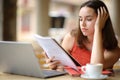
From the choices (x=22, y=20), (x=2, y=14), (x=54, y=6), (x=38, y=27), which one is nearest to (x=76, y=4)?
(x=54, y=6)

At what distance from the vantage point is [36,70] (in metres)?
1.72

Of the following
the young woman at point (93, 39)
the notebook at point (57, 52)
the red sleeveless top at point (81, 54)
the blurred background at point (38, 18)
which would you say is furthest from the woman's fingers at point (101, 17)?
the blurred background at point (38, 18)

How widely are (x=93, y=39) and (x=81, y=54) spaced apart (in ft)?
0.48

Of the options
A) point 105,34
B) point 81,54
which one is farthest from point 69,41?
point 105,34

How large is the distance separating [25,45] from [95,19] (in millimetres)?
584

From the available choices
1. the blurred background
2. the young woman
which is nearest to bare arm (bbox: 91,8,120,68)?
the young woman

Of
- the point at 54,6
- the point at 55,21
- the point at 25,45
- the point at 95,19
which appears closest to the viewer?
the point at 25,45

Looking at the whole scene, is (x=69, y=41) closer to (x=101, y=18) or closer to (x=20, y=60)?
(x=101, y=18)

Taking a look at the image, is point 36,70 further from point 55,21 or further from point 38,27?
point 55,21

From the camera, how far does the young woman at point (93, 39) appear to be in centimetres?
202

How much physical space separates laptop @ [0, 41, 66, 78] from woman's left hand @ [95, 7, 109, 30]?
39 cm

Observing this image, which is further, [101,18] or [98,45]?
[101,18]

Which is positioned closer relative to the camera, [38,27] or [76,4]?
[38,27]

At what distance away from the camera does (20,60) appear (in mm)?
1764
